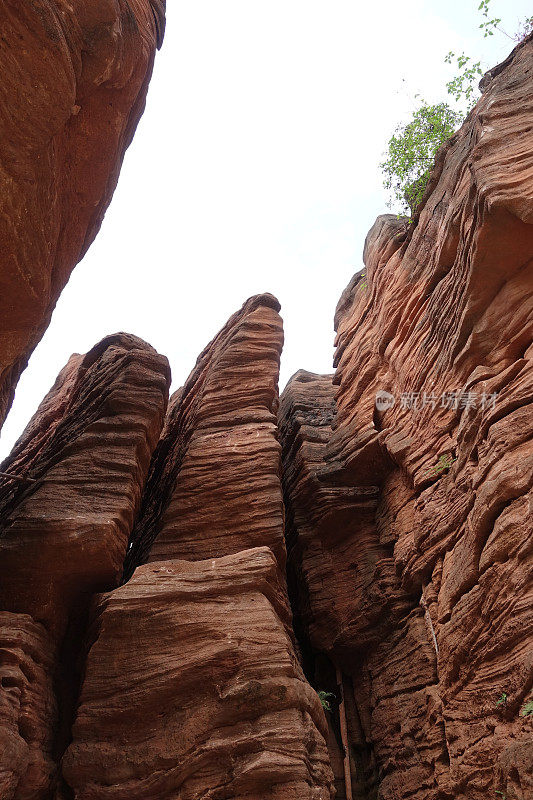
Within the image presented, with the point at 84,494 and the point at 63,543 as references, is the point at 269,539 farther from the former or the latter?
the point at 63,543

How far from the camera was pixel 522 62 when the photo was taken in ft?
41.4

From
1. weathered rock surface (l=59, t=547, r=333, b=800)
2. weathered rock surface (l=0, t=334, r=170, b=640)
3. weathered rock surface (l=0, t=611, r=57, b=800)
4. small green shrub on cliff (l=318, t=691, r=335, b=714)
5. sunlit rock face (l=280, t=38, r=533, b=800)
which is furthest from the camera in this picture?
small green shrub on cliff (l=318, t=691, r=335, b=714)

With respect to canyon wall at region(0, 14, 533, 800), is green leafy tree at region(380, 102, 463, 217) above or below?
above

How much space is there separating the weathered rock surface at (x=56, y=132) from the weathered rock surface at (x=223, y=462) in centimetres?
441

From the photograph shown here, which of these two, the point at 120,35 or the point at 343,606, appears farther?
the point at 343,606

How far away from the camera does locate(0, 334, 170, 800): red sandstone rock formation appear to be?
8586 millimetres

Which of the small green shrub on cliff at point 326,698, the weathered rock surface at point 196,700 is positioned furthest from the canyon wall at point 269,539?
the small green shrub on cliff at point 326,698

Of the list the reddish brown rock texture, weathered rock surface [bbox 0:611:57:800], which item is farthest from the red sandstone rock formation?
the reddish brown rock texture

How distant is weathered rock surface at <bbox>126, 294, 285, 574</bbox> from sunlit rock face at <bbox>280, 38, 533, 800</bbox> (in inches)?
84.7

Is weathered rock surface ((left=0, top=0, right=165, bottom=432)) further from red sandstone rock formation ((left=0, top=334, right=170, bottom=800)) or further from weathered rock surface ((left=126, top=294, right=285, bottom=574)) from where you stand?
weathered rock surface ((left=126, top=294, right=285, bottom=574))

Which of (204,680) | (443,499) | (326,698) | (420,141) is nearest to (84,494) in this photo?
(204,680)

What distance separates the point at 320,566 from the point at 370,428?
3.61 meters

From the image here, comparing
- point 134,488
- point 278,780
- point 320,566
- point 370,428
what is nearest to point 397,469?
point 370,428

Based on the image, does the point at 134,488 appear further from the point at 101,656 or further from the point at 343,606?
the point at 343,606
